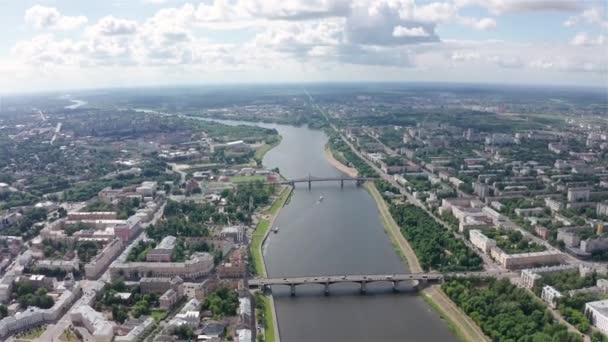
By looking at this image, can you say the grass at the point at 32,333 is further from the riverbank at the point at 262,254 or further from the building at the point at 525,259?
the building at the point at 525,259

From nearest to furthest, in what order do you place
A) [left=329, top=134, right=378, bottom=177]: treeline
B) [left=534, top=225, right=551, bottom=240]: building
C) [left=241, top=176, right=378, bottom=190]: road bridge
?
[left=534, top=225, right=551, bottom=240]: building < [left=241, top=176, right=378, bottom=190]: road bridge < [left=329, top=134, right=378, bottom=177]: treeline

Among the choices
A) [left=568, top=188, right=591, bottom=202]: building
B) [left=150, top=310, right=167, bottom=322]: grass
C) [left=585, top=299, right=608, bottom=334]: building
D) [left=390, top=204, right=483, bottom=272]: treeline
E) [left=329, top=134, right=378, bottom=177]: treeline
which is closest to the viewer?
[left=585, top=299, right=608, bottom=334]: building

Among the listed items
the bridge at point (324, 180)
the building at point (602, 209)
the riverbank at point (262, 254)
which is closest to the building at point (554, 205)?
the building at point (602, 209)

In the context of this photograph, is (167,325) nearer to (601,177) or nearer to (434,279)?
(434,279)

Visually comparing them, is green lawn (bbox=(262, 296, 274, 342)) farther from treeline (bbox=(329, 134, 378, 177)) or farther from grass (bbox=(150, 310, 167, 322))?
treeline (bbox=(329, 134, 378, 177))

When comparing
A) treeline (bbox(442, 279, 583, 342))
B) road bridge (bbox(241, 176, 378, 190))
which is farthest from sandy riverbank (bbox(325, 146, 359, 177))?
treeline (bbox(442, 279, 583, 342))

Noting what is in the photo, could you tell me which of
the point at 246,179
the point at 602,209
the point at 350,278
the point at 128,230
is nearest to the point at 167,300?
the point at 350,278

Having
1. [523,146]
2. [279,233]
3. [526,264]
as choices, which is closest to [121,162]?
[279,233]
